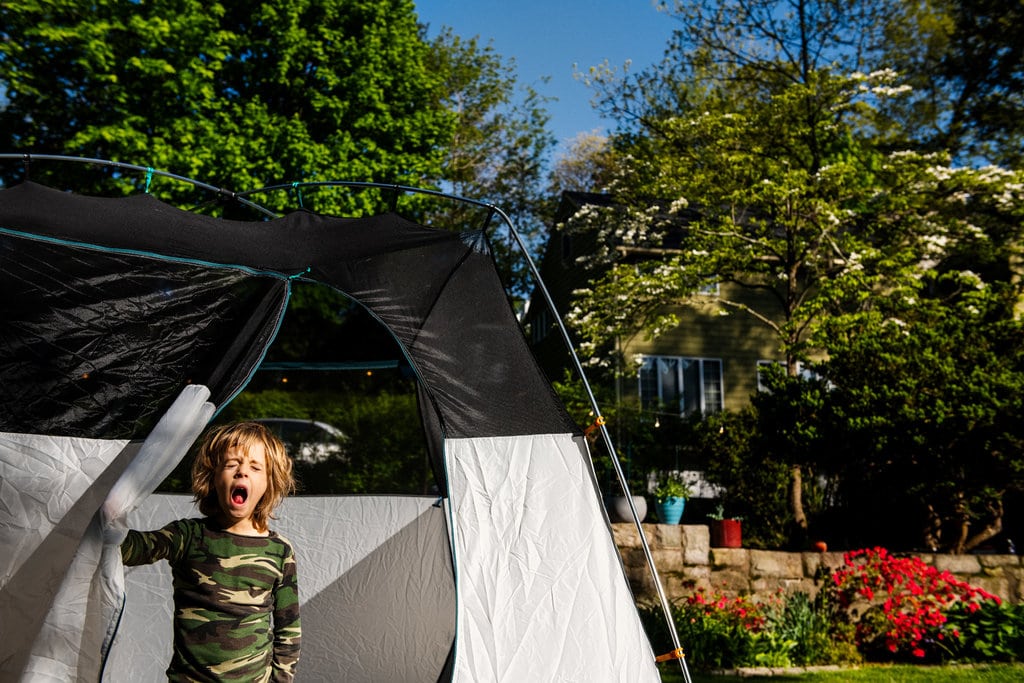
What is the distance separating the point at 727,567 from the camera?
680 centimetres

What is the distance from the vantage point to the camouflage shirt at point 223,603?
7.97 ft

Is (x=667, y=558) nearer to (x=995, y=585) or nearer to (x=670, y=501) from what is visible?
(x=670, y=501)

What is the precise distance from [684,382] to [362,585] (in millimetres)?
9334

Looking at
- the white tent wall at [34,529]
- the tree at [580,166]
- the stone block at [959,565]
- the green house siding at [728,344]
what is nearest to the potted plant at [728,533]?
the stone block at [959,565]

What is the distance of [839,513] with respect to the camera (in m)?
9.00

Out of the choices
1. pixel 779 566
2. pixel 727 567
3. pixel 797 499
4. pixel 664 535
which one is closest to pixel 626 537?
pixel 664 535

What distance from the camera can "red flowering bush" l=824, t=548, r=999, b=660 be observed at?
19.8 ft

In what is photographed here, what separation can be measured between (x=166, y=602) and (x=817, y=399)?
5655mm

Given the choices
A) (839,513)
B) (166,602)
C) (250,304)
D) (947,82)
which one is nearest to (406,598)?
(166,602)

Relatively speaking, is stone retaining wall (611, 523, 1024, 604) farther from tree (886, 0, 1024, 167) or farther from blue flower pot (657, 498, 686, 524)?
tree (886, 0, 1024, 167)

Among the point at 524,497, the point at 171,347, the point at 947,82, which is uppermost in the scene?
the point at 947,82

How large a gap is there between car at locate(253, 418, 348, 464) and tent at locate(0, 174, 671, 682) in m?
2.96

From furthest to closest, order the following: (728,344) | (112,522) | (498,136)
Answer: (498,136), (728,344), (112,522)

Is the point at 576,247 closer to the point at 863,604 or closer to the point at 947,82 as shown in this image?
the point at 947,82
